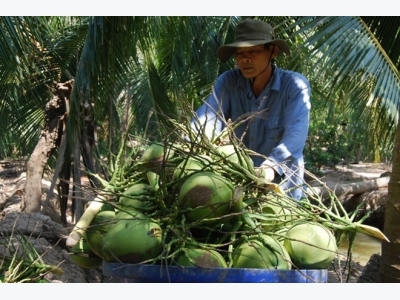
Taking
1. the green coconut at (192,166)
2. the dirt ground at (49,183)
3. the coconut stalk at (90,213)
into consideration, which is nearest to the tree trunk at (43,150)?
the dirt ground at (49,183)

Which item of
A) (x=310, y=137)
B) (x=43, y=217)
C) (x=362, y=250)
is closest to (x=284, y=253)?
(x=43, y=217)

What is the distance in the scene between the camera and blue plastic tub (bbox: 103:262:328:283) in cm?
172

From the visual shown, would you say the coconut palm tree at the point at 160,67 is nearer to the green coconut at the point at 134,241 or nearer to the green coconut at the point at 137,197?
the green coconut at the point at 137,197

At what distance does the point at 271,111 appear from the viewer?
2.96m

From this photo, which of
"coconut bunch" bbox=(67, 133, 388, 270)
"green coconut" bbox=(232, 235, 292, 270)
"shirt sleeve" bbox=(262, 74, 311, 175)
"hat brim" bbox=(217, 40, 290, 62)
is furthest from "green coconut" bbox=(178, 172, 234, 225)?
"hat brim" bbox=(217, 40, 290, 62)

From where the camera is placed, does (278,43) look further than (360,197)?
No

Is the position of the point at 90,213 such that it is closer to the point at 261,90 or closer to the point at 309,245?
the point at 309,245

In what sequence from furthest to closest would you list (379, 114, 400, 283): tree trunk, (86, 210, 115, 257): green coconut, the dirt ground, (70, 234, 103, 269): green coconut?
the dirt ground < (379, 114, 400, 283): tree trunk < (70, 234, 103, 269): green coconut < (86, 210, 115, 257): green coconut

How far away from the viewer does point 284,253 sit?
1800mm

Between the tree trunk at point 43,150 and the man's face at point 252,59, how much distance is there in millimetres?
4693

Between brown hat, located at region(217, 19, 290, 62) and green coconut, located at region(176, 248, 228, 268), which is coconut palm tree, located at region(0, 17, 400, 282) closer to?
brown hat, located at region(217, 19, 290, 62)

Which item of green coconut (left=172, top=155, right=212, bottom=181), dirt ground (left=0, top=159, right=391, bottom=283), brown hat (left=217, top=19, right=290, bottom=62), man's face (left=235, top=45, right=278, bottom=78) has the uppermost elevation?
brown hat (left=217, top=19, right=290, bottom=62)
